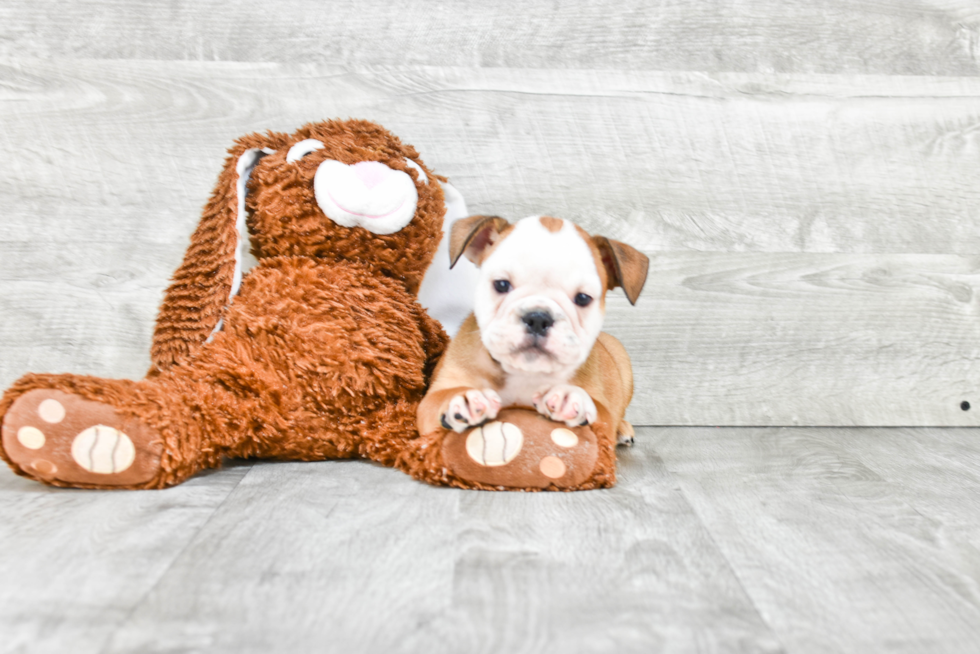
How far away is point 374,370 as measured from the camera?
4.21 ft

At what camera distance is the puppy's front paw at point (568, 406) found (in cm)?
115

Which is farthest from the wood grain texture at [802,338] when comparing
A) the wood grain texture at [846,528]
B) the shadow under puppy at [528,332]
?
the shadow under puppy at [528,332]

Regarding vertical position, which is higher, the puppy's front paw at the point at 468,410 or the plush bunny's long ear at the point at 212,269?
the plush bunny's long ear at the point at 212,269

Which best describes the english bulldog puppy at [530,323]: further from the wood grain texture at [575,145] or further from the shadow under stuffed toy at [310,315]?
the wood grain texture at [575,145]

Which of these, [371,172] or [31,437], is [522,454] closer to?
[371,172]

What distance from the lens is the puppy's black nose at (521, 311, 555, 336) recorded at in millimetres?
1090

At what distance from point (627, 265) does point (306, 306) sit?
0.53 metres

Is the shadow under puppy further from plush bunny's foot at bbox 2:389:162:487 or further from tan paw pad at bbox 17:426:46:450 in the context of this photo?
tan paw pad at bbox 17:426:46:450

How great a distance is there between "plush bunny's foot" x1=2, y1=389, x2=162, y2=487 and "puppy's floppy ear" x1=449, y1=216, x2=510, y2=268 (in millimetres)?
523

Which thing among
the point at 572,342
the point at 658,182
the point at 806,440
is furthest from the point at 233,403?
the point at 806,440

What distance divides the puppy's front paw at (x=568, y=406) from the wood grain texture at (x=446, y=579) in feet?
0.37

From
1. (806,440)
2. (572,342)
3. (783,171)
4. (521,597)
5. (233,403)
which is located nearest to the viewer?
(521,597)

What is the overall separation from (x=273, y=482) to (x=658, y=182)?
1.04 m

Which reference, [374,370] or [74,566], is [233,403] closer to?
[374,370]
